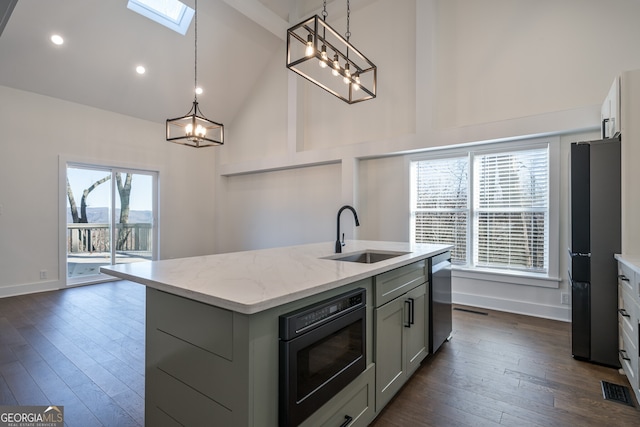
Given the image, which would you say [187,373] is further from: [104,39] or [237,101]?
[237,101]

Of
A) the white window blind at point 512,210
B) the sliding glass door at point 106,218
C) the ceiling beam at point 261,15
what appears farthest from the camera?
the sliding glass door at point 106,218

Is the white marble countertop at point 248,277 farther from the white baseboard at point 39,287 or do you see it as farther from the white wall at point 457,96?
the white baseboard at point 39,287

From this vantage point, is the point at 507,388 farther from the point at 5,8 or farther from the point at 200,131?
the point at 5,8

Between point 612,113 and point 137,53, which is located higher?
point 137,53

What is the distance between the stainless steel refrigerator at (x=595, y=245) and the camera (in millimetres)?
2400

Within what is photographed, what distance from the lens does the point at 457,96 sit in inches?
169

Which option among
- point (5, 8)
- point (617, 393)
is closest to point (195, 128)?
point (5, 8)

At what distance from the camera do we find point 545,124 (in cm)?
354

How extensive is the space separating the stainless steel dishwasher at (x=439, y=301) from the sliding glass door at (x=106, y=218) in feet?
19.0

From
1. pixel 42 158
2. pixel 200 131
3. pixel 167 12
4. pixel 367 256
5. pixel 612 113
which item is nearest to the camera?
pixel 612 113

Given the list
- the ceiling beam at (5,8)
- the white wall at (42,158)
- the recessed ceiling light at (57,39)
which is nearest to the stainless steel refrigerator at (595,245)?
the ceiling beam at (5,8)

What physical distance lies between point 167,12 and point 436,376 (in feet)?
20.5

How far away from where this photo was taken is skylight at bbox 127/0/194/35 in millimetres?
4695

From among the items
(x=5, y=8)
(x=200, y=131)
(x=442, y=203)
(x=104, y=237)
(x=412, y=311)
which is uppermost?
(x=5, y=8)
